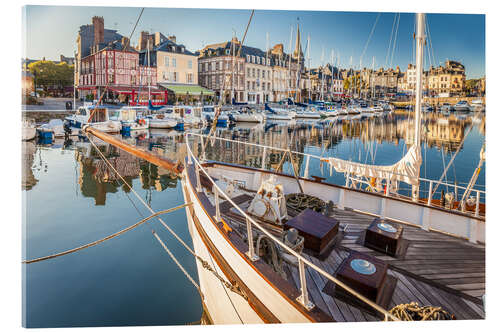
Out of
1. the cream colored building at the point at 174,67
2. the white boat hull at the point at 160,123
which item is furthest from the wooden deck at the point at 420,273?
the cream colored building at the point at 174,67

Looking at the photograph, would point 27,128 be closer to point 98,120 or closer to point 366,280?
point 366,280

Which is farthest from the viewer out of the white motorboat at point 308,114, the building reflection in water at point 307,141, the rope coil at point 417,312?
the white motorboat at point 308,114

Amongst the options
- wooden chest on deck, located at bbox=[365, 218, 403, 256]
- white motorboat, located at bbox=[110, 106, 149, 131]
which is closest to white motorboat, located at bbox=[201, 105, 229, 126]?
white motorboat, located at bbox=[110, 106, 149, 131]

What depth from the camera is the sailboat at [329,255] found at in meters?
2.23

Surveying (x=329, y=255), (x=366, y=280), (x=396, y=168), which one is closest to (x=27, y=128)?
(x=329, y=255)

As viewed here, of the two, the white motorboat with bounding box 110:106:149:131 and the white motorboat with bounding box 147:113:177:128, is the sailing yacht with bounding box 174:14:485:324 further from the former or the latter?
the white motorboat with bounding box 147:113:177:128

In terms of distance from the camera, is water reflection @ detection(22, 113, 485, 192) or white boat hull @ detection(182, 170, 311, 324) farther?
water reflection @ detection(22, 113, 485, 192)

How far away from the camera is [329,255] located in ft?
9.68

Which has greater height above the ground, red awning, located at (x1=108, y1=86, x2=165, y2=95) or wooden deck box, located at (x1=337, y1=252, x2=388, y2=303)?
red awning, located at (x1=108, y1=86, x2=165, y2=95)

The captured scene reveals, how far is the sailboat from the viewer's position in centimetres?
223

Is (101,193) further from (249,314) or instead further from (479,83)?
(479,83)

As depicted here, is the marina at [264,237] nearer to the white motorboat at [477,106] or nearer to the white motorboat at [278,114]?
the white motorboat at [477,106]

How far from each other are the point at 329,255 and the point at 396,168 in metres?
2.68
